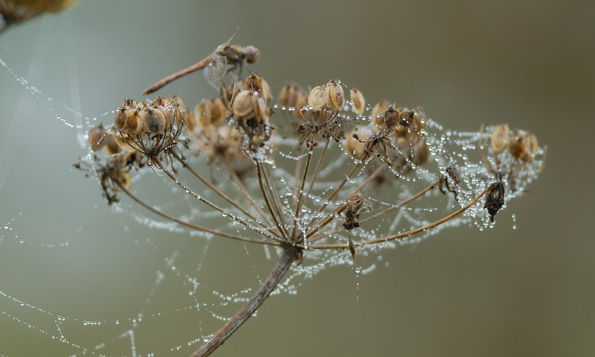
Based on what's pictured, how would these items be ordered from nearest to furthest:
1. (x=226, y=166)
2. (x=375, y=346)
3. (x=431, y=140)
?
(x=431, y=140), (x=226, y=166), (x=375, y=346)

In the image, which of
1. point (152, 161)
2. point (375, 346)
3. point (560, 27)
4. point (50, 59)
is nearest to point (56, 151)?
point (50, 59)

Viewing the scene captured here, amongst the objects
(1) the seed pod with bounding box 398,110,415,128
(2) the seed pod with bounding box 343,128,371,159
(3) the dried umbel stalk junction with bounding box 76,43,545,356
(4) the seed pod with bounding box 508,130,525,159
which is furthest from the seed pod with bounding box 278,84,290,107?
(4) the seed pod with bounding box 508,130,525,159

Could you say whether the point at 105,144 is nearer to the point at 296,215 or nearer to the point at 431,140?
the point at 296,215

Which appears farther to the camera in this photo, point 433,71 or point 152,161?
point 433,71

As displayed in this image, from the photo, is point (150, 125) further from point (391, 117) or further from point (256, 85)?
point (391, 117)

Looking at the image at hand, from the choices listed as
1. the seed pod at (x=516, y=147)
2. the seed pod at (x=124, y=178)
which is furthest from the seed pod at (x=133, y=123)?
the seed pod at (x=516, y=147)

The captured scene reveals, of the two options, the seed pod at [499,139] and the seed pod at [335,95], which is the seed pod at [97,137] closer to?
the seed pod at [335,95]
